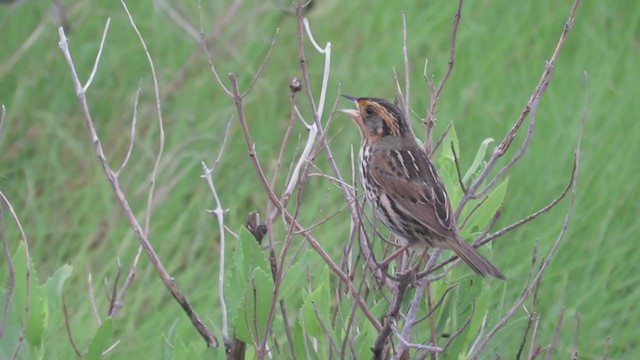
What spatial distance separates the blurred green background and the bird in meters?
1.09

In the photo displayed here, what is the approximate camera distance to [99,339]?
10.3 ft

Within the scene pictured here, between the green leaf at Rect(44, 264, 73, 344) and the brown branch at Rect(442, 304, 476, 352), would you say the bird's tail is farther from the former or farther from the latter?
the green leaf at Rect(44, 264, 73, 344)

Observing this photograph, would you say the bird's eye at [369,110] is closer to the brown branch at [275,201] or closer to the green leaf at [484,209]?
the green leaf at [484,209]

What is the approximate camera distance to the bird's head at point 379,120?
4.54m

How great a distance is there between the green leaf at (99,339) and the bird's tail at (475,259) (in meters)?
1.05

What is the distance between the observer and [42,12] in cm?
718

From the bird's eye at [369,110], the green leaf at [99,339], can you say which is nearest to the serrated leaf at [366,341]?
the green leaf at [99,339]

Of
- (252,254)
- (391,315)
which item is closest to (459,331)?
(391,315)

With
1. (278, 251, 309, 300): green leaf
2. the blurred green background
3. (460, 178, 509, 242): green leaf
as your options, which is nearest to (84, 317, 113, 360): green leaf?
(278, 251, 309, 300): green leaf

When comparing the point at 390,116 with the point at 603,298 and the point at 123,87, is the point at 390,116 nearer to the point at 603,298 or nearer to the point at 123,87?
the point at 603,298

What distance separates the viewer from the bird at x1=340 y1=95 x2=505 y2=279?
12.3 feet

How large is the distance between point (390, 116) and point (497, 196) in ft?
3.06

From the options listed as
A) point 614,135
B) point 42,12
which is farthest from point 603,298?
point 42,12

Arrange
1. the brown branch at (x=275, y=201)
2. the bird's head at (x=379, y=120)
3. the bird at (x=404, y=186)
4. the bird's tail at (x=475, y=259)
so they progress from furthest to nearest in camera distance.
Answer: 1. the bird's head at (x=379, y=120)
2. the bird at (x=404, y=186)
3. the bird's tail at (x=475, y=259)
4. the brown branch at (x=275, y=201)
